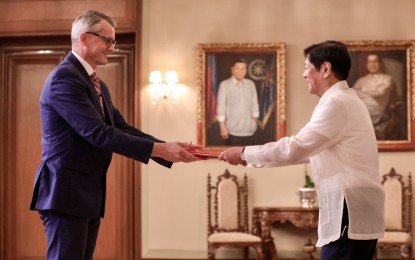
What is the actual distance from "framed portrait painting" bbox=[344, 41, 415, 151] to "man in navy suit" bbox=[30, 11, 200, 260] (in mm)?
4158

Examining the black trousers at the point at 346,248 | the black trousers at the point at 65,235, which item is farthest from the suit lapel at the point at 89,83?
the black trousers at the point at 346,248

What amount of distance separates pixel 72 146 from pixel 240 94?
13.4ft

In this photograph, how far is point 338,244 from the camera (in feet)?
9.93

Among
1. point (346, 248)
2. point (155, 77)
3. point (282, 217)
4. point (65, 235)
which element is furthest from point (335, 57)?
point (155, 77)

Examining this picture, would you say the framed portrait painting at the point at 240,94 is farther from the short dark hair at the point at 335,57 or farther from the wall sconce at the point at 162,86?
the short dark hair at the point at 335,57

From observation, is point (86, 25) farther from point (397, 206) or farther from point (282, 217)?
point (397, 206)

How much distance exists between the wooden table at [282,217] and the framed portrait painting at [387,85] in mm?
1108

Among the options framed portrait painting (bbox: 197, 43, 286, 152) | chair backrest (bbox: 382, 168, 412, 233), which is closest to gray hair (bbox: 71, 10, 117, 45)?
framed portrait painting (bbox: 197, 43, 286, 152)

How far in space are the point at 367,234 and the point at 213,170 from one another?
14.0 feet

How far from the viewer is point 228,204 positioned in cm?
697

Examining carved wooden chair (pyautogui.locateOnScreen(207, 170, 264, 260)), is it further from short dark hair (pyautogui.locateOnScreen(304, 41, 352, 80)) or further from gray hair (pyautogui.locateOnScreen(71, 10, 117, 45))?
short dark hair (pyautogui.locateOnScreen(304, 41, 352, 80))

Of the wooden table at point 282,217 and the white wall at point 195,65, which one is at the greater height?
the white wall at point 195,65

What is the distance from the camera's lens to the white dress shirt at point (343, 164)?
3018 millimetres

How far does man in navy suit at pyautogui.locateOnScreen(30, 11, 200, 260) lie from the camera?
318 centimetres
